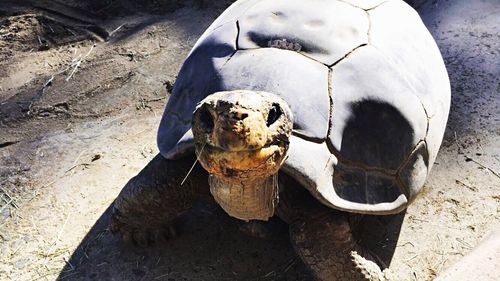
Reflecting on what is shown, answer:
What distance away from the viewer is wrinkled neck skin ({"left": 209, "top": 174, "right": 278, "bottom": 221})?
204cm

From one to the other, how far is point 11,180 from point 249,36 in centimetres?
164

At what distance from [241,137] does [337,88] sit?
810 millimetres

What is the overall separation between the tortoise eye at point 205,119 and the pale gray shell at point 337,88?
1.63 ft

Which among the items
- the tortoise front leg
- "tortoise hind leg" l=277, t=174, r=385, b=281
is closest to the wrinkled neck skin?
"tortoise hind leg" l=277, t=174, r=385, b=281

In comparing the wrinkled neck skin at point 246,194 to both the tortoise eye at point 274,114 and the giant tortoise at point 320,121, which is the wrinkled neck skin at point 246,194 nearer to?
Answer: the giant tortoise at point 320,121

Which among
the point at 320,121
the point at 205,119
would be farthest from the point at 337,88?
the point at 205,119

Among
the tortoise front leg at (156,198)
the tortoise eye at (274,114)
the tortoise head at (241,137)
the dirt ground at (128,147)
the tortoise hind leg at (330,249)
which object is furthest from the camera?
the dirt ground at (128,147)

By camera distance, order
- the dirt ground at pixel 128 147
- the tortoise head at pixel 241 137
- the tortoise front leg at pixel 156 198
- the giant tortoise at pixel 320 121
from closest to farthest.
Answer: the tortoise head at pixel 241 137, the giant tortoise at pixel 320 121, the tortoise front leg at pixel 156 198, the dirt ground at pixel 128 147

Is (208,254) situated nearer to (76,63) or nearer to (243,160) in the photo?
(243,160)

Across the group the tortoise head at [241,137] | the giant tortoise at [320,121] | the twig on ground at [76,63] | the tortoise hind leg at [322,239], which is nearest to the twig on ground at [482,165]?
the giant tortoise at [320,121]

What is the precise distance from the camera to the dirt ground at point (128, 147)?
9.54 ft

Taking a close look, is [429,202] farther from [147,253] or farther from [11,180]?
[11,180]

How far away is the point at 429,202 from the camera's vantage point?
10.3 ft

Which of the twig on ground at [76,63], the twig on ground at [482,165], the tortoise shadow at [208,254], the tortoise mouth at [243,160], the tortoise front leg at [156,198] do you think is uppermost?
the tortoise mouth at [243,160]
